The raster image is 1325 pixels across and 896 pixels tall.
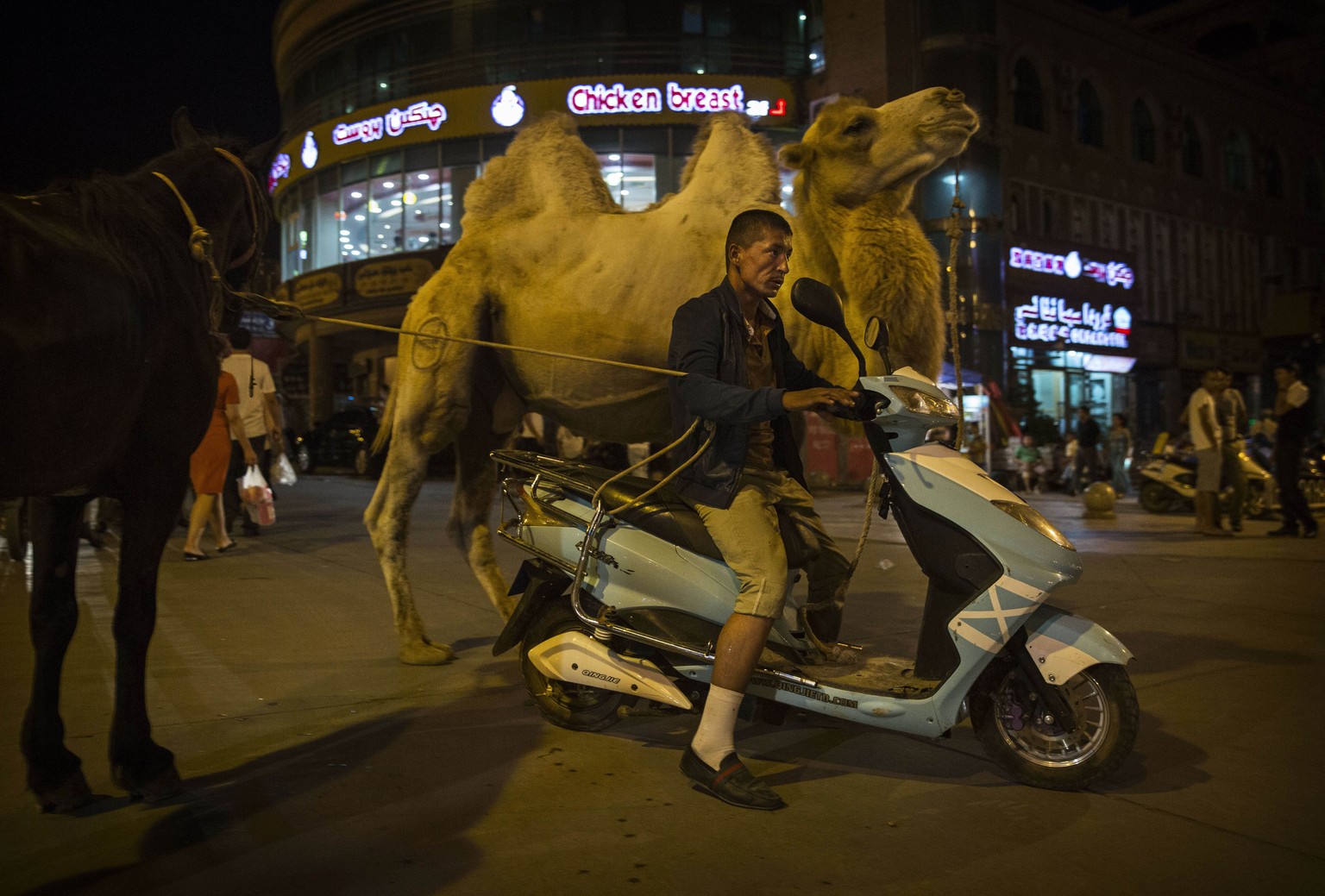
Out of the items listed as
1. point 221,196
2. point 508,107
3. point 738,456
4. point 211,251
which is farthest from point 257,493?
point 508,107

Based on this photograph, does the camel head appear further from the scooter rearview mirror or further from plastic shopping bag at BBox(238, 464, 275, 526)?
plastic shopping bag at BBox(238, 464, 275, 526)

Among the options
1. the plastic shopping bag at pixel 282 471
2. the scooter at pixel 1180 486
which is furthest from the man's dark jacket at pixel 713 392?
the scooter at pixel 1180 486

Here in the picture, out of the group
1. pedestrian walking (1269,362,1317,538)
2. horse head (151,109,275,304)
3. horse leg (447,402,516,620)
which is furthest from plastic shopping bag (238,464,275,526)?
pedestrian walking (1269,362,1317,538)

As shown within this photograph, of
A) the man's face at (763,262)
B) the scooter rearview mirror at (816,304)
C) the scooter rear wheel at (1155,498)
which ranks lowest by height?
the scooter rear wheel at (1155,498)

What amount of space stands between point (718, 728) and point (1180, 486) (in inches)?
497

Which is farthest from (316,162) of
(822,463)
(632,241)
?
(632,241)

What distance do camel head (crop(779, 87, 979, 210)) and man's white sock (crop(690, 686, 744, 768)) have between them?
9.08 ft

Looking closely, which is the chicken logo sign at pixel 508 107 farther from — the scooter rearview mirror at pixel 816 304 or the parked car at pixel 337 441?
the scooter rearview mirror at pixel 816 304

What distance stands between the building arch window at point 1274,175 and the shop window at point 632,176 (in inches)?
820

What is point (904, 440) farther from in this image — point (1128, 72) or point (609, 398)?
point (1128, 72)

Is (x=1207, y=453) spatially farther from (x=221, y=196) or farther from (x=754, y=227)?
(x=221, y=196)

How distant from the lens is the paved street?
279cm

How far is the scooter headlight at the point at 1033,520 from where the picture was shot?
3.39 meters

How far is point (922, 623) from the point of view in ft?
12.2
